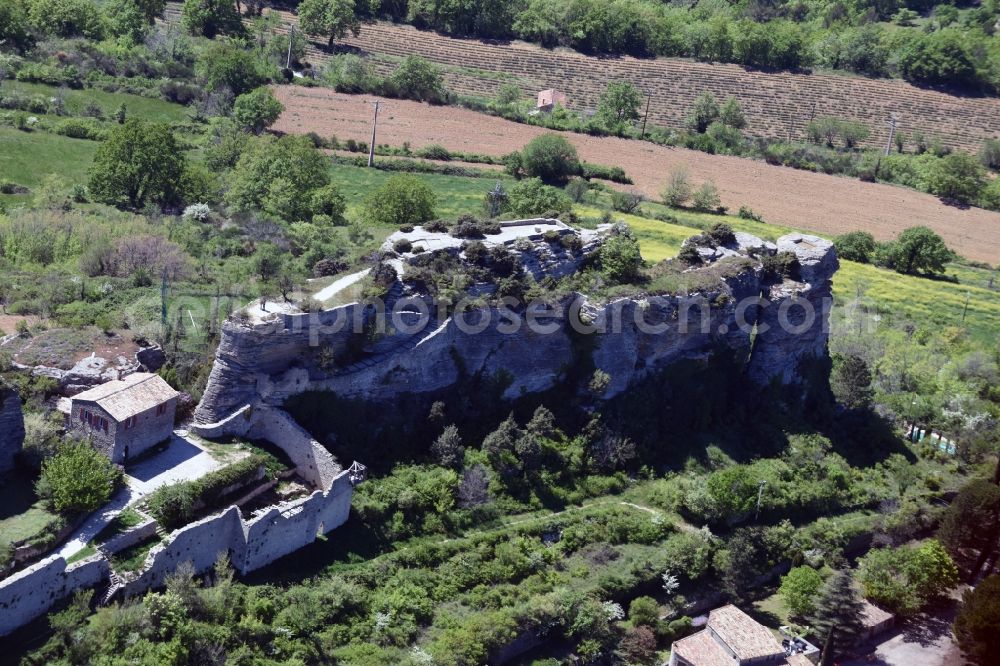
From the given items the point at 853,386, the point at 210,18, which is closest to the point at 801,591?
the point at 853,386

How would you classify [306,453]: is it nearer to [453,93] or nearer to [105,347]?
[105,347]

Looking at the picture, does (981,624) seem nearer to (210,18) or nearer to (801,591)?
(801,591)

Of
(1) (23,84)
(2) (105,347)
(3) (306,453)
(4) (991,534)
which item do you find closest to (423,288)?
(3) (306,453)

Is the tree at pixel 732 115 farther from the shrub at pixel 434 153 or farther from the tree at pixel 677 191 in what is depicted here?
the shrub at pixel 434 153

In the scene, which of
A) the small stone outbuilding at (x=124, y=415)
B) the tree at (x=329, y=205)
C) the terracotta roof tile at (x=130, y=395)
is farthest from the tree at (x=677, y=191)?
the small stone outbuilding at (x=124, y=415)

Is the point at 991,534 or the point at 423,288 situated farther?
the point at 991,534
